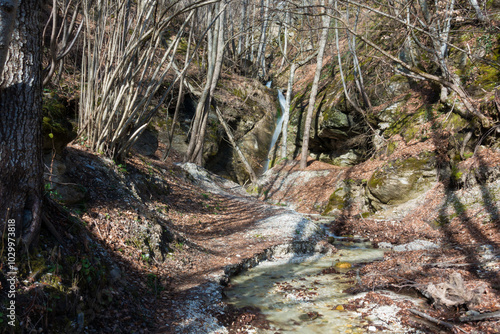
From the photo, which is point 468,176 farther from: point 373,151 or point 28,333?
point 28,333

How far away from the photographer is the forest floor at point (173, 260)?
3403 millimetres

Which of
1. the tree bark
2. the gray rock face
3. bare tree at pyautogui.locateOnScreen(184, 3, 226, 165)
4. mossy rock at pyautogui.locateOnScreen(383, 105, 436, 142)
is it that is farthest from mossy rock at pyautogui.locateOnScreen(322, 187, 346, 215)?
the tree bark

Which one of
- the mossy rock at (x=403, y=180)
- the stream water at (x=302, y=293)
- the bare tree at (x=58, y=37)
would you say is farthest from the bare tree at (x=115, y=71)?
the mossy rock at (x=403, y=180)

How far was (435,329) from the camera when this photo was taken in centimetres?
396

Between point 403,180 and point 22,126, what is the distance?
10993 mm

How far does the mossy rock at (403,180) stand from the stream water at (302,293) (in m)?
3.59

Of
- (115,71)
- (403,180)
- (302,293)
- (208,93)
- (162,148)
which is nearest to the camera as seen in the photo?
(302,293)

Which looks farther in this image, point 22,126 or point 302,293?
point 302,293

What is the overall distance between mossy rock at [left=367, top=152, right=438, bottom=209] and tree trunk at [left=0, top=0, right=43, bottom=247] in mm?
10671

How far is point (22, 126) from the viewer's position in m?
2.99

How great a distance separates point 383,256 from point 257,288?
147 inches

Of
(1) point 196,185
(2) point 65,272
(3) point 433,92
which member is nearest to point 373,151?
(3) point 433,92

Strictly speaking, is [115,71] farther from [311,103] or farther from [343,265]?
[311,103]

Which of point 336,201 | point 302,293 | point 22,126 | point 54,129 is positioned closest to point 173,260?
point 302,293
